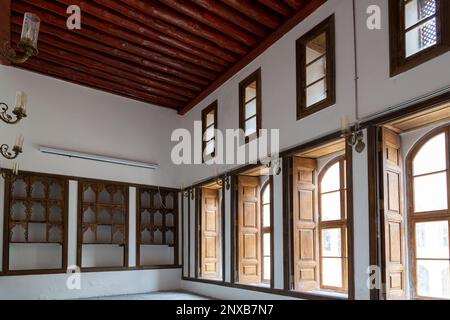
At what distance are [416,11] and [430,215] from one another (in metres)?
2.33

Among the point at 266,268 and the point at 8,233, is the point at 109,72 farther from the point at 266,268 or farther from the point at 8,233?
the point at 266,268

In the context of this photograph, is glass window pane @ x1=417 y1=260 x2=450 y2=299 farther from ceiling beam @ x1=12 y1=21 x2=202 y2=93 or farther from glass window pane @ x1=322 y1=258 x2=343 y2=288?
ceiling beam @ x1=12 y1=21 x2=202 y2=93

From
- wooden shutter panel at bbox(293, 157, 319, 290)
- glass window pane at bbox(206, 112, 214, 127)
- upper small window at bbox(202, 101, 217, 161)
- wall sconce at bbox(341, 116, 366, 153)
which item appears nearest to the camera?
wall sconce at bbox(341, 116, 366, 153)

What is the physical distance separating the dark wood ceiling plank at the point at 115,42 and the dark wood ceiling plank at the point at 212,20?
137 cm

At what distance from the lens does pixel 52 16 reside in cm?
706

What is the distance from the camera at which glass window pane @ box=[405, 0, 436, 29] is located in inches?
200

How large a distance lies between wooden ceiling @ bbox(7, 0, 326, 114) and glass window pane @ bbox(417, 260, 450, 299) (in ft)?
12.2

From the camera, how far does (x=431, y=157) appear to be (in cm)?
556

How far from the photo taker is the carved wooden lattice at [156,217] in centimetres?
997

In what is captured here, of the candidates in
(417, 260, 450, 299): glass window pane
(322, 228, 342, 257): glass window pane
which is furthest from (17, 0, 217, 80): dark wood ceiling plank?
(417, 260, 450, 299): glass window pane

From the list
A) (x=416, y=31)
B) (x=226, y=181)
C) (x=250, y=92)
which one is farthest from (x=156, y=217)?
(x=416, y=31)

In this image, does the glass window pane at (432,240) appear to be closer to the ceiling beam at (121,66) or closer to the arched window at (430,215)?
the arched window at (430,215)

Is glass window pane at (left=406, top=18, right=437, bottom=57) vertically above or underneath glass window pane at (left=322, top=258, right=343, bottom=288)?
above

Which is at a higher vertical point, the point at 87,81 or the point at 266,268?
the point at 87,81
